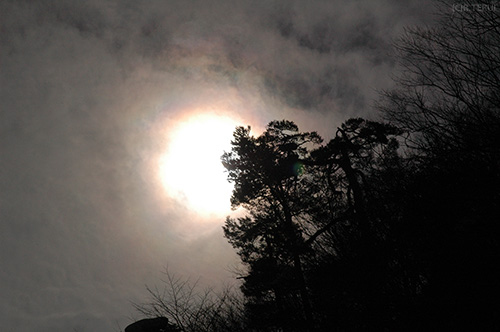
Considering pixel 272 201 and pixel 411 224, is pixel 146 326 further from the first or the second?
pixel 411 224

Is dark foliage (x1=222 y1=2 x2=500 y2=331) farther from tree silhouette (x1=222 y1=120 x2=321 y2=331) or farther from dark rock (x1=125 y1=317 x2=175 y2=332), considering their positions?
dark rock (x1=125 y1=317 x2=175 y2=332)

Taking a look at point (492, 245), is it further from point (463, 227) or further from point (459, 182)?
point (459, 182)

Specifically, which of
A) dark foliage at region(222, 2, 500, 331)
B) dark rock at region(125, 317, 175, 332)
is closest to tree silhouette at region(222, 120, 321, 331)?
dark foliage at region(222, 2, 500, 331)

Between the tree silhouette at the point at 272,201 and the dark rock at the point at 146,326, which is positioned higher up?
the tree silhouette at the point at 272,201

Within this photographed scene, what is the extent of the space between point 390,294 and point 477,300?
190 cm

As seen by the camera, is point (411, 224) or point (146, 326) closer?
point (411, 224)

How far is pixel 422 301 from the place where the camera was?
605 centimetres

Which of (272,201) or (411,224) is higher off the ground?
(272,201)

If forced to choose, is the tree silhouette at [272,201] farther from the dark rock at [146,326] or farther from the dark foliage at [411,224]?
the dark rock at [146,326]

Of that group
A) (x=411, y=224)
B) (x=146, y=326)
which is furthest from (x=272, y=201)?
(x=146, y=326)

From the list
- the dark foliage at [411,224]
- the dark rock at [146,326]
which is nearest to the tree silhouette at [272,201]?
the dark foliage at [411,224]

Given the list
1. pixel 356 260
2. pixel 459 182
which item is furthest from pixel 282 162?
pixel 459 182

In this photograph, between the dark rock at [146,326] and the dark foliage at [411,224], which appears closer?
the dark foliage at [411,224]

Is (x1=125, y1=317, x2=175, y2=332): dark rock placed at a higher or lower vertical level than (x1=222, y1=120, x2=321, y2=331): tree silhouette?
lower
